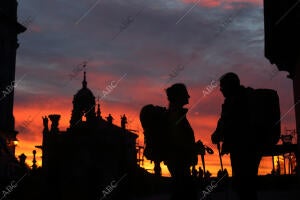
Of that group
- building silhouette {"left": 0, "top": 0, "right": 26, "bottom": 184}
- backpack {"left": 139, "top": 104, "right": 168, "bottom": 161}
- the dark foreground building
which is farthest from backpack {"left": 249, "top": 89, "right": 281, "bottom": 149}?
building silhouette {"left": 0, "top": 0, "right": 26, "bottom": 184}

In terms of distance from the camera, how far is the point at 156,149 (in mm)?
6578

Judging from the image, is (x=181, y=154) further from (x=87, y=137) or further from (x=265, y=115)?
(x=87, y=137)

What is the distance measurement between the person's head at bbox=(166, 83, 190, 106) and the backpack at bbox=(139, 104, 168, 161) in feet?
0.59

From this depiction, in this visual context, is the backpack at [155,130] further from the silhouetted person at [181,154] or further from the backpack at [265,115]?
the backpack at [265,115]

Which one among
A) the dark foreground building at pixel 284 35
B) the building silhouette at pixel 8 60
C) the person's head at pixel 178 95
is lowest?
the person's head at pixel 178 95

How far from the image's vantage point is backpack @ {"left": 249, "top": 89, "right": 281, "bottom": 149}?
6055 mm

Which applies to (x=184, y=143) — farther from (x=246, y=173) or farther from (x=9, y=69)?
(x=9, y=69)

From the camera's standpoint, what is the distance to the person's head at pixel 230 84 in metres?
6.39

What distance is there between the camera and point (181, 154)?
642 cm

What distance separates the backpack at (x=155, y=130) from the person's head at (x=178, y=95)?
18 centimetres

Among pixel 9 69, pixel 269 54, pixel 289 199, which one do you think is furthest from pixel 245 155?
pixel 9 69

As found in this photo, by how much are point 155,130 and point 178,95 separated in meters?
0.56

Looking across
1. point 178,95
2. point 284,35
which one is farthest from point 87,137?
point 178,95

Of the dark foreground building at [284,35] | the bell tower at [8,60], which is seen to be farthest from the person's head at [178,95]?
the bell tower at [8,60]
